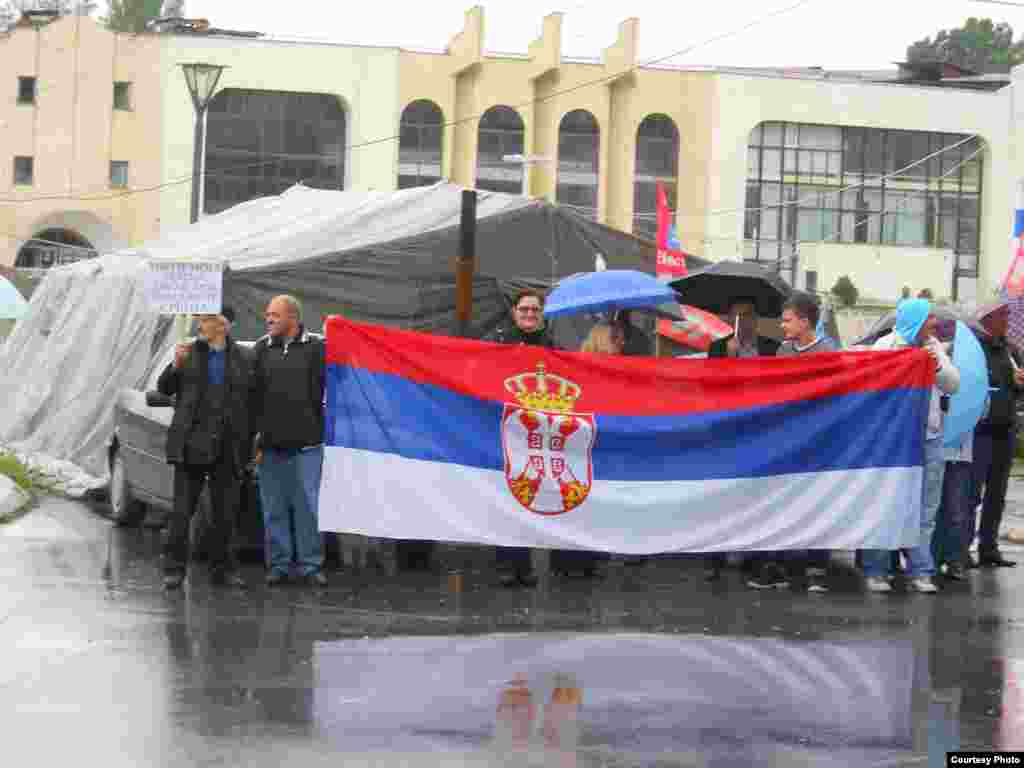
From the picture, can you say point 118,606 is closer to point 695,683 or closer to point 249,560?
point 249,560

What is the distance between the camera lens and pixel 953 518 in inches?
537

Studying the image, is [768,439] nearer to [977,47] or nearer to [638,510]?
[638,510]

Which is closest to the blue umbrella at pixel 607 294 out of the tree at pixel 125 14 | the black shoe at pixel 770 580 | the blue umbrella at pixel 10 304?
the black shoe at pixel 770 580

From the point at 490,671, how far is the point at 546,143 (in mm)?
60780

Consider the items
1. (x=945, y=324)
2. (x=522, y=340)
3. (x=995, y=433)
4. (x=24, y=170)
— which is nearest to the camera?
(x=522, y=340)

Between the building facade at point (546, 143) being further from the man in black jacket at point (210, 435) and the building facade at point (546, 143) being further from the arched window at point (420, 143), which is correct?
the man in black jacket at point (210, 435)

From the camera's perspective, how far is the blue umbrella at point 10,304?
834 inches

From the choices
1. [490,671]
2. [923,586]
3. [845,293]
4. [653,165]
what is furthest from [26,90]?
[490,671]

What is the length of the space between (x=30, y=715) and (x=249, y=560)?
18.7 ft

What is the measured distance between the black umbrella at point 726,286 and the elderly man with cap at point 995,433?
1811mm

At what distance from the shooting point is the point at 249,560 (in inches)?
541

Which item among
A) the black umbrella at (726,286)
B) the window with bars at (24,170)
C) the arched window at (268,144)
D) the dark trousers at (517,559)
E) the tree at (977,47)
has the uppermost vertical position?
the tree at (977,47)

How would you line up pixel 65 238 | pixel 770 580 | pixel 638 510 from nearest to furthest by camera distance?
pixel 638 510 < pixel 770 580 < pixel 65 238

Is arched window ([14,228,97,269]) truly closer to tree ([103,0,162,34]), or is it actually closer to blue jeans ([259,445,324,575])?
tree ([103,0,162,34])
